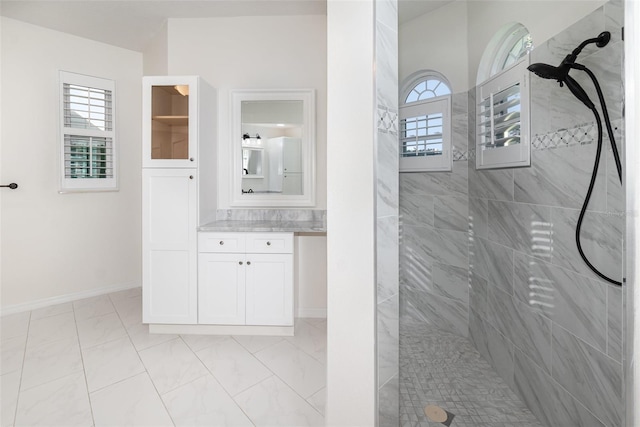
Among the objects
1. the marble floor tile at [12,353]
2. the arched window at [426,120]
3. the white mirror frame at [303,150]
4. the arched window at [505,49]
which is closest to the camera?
the arched window at [505,49]

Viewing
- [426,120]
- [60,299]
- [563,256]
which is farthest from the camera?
[60,299]

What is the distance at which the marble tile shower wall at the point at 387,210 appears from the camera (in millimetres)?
1133

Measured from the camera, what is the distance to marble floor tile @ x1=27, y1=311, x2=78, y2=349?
7.23 feet

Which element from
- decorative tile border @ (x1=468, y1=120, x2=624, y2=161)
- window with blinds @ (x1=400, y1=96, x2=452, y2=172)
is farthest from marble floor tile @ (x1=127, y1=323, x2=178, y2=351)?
decorative tile border @ (x1=468, y1=120, x2=624, y2=161)

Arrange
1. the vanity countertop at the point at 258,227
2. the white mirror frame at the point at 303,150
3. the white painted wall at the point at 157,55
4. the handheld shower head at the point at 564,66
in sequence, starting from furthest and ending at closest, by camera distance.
→ 1. the white painted wall at the point at 157,55
2. the white mirror frame at the point at 303,150
3. the vanity countertop at the point at 258,227
4. the handheld shower head at the point at 564,66

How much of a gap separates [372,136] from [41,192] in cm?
333

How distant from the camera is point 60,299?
114 inches

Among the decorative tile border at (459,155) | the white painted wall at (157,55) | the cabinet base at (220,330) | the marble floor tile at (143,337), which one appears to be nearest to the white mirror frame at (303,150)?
the white painted wall at (157,55)

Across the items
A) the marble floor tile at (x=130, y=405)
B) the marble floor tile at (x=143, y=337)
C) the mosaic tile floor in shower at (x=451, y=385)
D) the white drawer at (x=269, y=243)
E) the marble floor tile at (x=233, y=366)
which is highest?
the white drawer at (x=269, y=243)

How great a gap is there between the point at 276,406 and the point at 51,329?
2142 millimetres

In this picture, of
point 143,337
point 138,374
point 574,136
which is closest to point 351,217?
point 574,136

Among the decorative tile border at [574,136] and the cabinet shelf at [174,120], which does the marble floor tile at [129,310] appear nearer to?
the cabinet shelf at [174,120]

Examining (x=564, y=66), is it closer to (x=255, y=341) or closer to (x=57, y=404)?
(x=255, y=341)

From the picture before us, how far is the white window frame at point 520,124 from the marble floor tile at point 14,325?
3.45 meters
